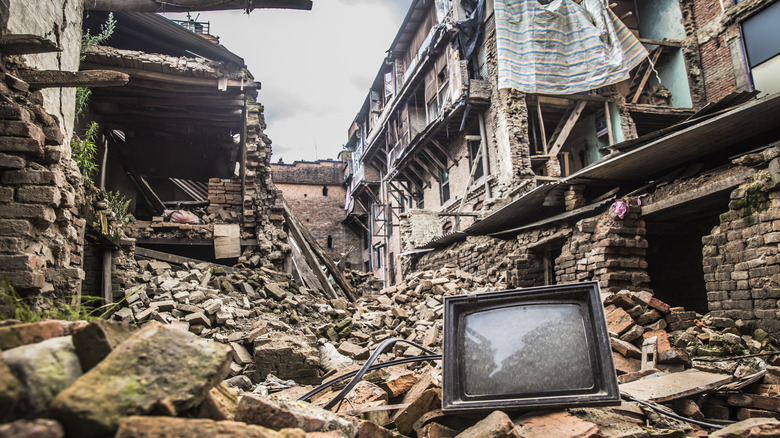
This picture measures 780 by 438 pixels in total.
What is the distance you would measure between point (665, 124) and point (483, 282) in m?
9.66

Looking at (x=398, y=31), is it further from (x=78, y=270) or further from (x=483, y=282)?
(x=78, y=270)

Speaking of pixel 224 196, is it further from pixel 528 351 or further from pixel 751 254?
pixel 751 254

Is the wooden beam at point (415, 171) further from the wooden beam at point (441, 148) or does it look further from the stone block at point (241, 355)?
the stone block at point (241, 355)

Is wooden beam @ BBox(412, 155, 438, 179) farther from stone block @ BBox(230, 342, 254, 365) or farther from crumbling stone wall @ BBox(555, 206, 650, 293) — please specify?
stone block @ BBox(230, 342, 254, 365)

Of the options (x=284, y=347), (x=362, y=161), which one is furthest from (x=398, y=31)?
(x=284, y=347)

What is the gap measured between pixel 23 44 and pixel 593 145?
1453 centimetres

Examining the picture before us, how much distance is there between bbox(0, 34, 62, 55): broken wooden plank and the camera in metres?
3.64

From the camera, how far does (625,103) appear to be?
14164 mm

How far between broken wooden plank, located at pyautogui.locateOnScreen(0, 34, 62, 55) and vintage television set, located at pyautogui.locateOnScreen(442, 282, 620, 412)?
3789 millimetres

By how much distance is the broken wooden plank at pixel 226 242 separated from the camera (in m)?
10.7

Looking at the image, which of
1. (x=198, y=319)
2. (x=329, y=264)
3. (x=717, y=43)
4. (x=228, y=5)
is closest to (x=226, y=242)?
(x=329, y=264)

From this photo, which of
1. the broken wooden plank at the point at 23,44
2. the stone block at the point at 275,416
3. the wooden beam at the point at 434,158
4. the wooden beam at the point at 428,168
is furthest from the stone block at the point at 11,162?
the wooden beam at the point at 428,168

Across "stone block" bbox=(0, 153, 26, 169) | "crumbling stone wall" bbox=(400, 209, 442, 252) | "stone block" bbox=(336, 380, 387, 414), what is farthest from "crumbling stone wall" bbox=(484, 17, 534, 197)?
"stone block" bbox=(0, 153, 26, 169)

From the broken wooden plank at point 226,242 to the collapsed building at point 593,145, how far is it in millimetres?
5440
